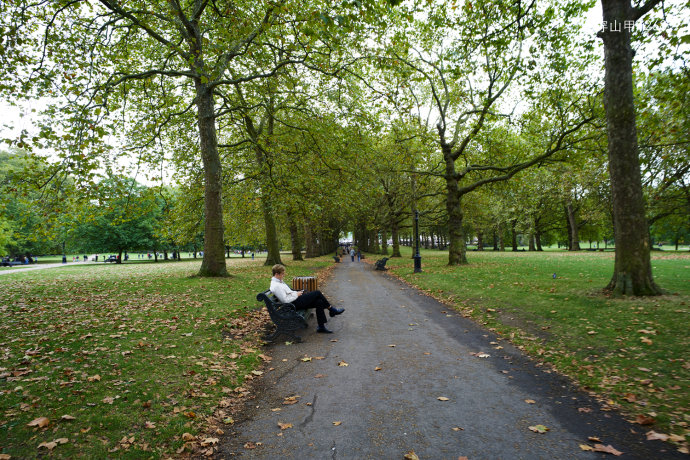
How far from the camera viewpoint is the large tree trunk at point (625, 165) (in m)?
7.82

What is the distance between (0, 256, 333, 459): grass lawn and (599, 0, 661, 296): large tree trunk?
8.60 m

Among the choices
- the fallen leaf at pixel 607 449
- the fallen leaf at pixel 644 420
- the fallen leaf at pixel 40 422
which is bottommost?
the fallen leaf at pixel 644 420

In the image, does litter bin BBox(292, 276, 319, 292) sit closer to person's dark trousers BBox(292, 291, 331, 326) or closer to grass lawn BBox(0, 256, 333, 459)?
grass lawn BBox(0, 256, 333, 459)

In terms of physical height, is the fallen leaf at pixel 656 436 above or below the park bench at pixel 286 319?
below

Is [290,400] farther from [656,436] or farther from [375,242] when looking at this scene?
[375,242]

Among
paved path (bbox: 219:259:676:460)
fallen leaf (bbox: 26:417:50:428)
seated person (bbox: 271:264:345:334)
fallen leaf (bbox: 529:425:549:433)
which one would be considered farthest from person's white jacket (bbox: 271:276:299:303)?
fallen leaf (bbox: 529:425:549:433)

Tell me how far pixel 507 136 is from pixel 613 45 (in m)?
12.7

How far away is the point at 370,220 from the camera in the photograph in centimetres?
3947

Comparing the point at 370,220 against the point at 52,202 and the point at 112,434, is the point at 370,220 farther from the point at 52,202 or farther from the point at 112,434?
the point at 112,434

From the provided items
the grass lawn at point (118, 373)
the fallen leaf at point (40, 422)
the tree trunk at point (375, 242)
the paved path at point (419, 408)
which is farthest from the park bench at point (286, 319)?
the tree trunk at point (375, 242)

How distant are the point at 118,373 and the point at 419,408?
13.6 feet

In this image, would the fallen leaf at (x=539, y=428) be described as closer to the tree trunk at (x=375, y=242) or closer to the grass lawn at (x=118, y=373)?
the grass lawn at (x=118, y=373)

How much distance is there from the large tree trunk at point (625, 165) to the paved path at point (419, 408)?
4.15 meters

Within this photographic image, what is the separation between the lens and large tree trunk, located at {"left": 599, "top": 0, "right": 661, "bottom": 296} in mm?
7820
